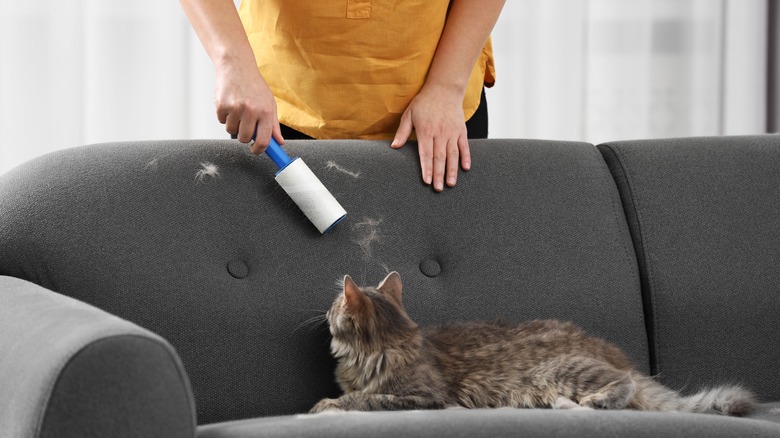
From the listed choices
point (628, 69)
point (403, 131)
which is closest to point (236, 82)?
point (403, 131)

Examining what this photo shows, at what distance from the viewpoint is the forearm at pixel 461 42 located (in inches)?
64.9

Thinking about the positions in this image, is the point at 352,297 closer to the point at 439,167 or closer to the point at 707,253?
the point at 439,167

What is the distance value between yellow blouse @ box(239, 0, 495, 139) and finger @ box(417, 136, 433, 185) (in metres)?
0.13

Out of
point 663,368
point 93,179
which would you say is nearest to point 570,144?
point 663,368

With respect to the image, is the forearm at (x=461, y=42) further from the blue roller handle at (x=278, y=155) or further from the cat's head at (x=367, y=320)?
the cat's head at (x=367, y=320)

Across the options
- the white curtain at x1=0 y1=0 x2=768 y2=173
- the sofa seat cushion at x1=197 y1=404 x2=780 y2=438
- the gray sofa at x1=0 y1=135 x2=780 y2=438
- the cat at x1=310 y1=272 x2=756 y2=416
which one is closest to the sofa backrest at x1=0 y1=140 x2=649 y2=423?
the gray sofa at x1=0 y1=135 x2=780 y2=438

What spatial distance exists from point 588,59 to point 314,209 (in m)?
1.70

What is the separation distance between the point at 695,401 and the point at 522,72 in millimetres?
1603

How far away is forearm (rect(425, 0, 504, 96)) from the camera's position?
64.9 inches

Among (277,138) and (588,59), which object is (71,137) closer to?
(277,138)

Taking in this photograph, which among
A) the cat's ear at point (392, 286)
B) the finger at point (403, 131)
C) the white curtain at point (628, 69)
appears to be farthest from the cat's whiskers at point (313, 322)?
the white curtain at point (628, 69)

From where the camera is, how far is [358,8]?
159 cm

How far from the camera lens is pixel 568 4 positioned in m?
2.79

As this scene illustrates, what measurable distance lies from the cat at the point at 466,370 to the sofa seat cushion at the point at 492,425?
9.2 inches
